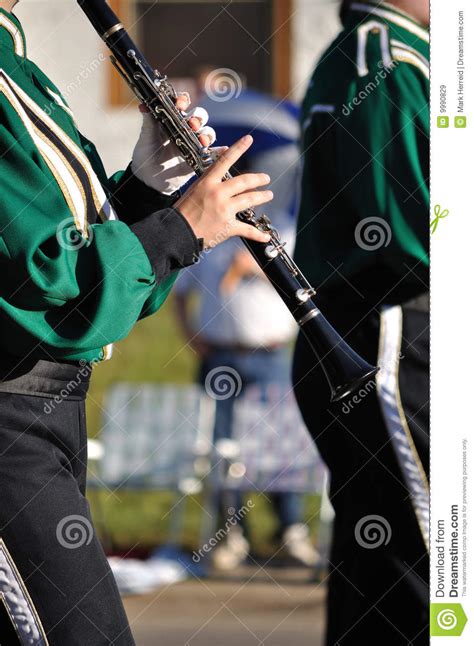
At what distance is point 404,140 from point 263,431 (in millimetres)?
3186

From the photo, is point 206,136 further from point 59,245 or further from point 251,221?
point 59,245

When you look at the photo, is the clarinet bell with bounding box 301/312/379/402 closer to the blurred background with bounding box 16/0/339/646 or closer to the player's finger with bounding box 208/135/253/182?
the player's finger with bounding box 208/135/253/182

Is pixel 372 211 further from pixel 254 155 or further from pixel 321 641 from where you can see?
pixel 254 155

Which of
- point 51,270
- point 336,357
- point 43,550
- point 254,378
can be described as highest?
point 254,378

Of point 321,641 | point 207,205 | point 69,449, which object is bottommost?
point 321,641

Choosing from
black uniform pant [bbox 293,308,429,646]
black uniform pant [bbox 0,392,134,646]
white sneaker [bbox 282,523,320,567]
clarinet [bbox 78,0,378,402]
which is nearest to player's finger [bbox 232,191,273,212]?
clarinet [bbox 78,0,378,402]

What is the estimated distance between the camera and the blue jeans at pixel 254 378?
559 cm

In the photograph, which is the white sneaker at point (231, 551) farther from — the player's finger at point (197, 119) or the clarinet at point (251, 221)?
the player's finger at point (197, 119)

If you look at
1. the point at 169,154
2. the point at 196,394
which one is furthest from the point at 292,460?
the point at 169,154

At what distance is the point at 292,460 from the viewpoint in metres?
5.63

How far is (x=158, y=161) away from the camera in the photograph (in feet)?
7.81

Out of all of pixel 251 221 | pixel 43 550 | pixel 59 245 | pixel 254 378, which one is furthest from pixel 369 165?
pixel 254 378

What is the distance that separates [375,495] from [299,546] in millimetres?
3005

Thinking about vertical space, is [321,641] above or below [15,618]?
below
